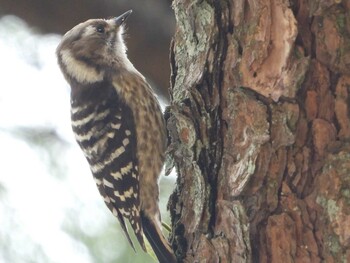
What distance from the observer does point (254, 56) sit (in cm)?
196

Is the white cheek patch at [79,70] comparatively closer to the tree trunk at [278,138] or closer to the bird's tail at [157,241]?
the bird's tail at [157,241]

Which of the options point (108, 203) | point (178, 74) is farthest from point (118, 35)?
point (178, 74)

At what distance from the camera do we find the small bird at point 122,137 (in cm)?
308

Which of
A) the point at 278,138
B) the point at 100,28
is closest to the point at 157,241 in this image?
the point at 278,138

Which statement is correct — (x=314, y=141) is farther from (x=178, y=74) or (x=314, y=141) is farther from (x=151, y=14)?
(x=151, y=14)

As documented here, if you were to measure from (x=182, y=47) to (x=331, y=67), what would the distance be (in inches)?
22.7

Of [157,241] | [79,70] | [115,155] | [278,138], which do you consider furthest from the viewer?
[79,70]

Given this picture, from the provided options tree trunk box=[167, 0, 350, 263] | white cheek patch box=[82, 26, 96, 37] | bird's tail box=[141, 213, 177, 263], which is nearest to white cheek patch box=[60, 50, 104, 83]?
white cheek patch box=[82, 26, 96, 37]

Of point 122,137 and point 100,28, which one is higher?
point 100,28

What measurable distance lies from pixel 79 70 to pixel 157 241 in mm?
1142

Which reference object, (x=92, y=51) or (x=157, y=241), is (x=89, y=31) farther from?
(x=157, y=241)

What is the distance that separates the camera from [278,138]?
1892mm

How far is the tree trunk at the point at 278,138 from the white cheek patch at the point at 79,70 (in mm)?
1312

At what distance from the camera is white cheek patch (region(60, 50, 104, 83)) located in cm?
334
